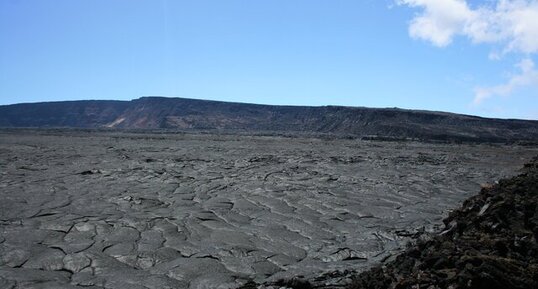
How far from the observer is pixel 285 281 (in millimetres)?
4371

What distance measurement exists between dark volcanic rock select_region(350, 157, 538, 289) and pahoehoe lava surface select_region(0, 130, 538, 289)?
2.64 ft

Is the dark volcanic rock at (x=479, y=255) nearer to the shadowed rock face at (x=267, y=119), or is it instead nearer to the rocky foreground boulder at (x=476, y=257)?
the rocky foreground boulder at (x=476, y=257)

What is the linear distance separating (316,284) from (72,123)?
7202cm

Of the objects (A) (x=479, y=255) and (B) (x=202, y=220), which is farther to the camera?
(B) (x=202, y=220)

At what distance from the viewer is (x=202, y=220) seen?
22.2 feet

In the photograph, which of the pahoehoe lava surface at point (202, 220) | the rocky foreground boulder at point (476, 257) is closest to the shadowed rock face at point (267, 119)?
the pahoehoe lava surface at point (202, 220)

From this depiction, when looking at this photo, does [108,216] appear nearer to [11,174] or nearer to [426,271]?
[426,271]

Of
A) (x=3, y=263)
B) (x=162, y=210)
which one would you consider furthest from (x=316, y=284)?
(x=162, y=210)

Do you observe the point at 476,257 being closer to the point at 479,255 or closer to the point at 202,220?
the point at 479,255

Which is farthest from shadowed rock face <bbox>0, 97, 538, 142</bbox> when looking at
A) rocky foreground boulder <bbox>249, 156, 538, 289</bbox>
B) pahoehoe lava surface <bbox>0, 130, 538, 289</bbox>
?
rocky foreground boulder <bbox>249, 156, 538, 289</bbox>

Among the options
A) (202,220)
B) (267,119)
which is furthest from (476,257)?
(267,119)

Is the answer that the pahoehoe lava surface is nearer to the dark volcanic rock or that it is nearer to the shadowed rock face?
the dark volcanic rock

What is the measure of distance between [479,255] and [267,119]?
55.3 m

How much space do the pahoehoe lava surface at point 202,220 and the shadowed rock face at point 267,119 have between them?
2521 cm
